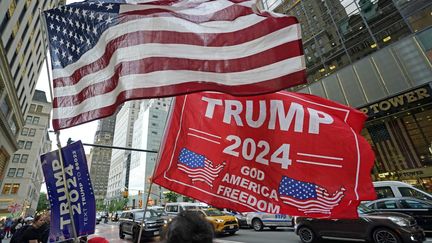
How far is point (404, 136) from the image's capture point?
21.9 meters

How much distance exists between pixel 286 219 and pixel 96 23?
1665 centimetres

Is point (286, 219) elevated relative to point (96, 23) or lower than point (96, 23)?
lower

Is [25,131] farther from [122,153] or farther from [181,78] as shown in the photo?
[181,78]

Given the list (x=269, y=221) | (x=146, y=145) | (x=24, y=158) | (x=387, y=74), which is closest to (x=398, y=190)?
(x=269, y=221)

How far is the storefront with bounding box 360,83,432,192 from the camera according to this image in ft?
65.5

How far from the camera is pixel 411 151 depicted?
2116cm

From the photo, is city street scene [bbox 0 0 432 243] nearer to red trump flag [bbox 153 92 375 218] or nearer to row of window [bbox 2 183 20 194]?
red trump flag [bbox 153 92 375 218]

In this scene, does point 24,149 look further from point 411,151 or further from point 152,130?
point 411,151

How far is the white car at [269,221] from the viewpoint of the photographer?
55.4 ft

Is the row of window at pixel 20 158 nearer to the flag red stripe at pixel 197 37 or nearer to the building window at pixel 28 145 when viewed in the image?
the building window at pixel 28 145

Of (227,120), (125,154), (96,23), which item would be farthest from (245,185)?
(125,154)

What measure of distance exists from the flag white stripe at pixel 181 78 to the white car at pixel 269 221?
15.7 m

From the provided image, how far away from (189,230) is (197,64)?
1.89m

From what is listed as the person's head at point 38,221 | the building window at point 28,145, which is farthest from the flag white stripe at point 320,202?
the building window at point 28,145
